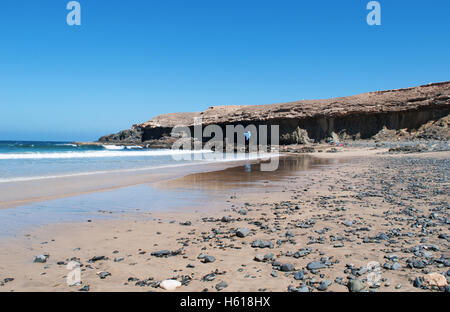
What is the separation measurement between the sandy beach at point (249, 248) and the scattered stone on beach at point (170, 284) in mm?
63

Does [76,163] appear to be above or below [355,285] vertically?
above

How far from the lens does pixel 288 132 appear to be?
155 feet

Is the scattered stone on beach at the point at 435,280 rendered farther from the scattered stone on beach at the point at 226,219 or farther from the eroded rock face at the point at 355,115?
the eroded rock face at the point at 355,115

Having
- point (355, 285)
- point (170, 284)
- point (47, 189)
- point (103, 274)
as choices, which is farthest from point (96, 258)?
point (47, 189)

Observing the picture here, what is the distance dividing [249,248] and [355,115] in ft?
139

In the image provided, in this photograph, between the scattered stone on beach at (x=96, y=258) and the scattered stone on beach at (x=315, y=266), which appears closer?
the scattered stone on beach at (x=315, y=266)

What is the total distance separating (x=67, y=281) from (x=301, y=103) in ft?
165

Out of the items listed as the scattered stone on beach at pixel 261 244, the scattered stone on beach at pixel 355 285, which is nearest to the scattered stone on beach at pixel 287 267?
the scattered stone on beach at pixel 355 285

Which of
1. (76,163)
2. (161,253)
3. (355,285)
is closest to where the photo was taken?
(355,285)

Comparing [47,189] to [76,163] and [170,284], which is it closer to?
[170,284]

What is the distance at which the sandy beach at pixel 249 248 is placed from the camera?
3.12 metres

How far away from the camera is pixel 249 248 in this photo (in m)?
4.09
